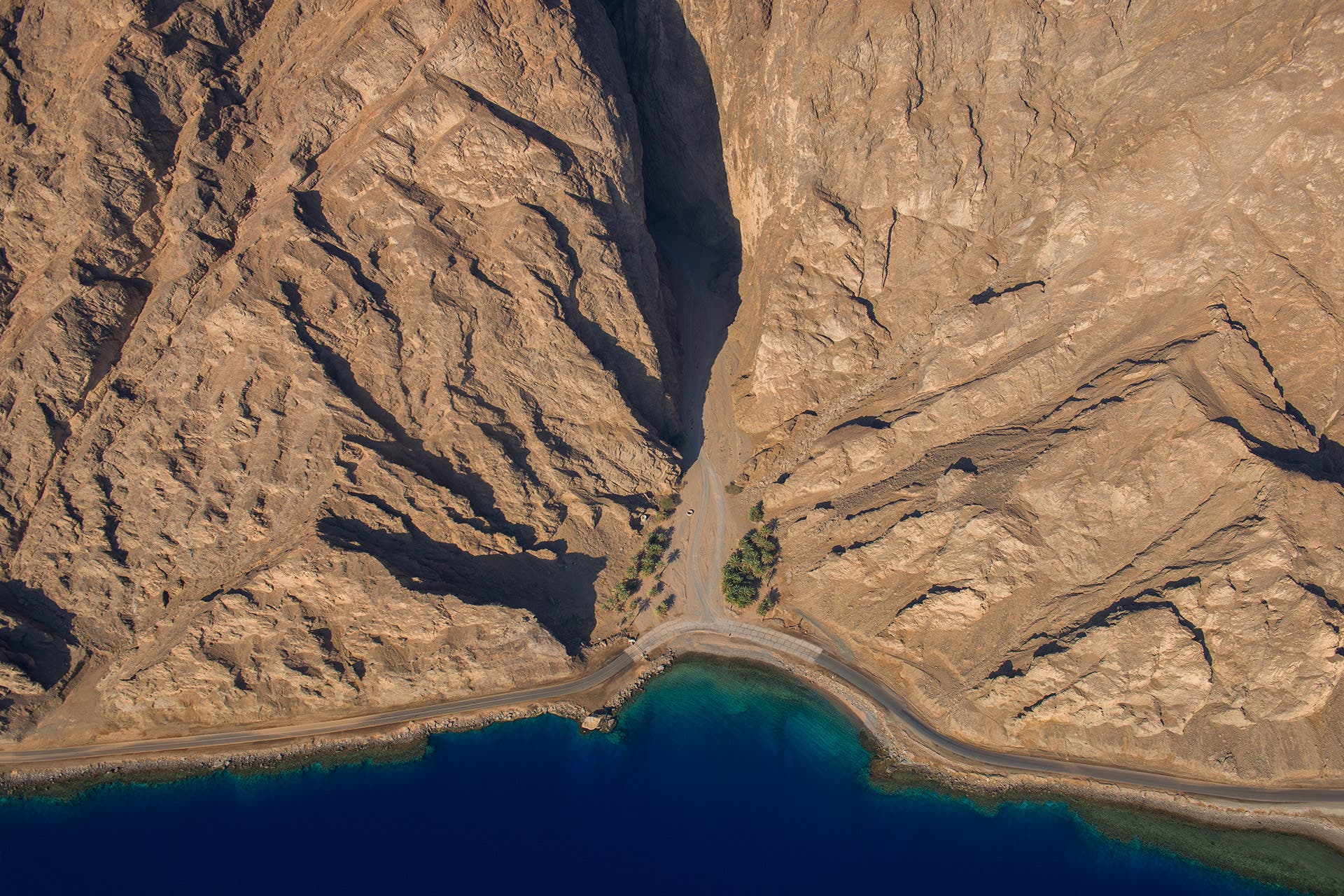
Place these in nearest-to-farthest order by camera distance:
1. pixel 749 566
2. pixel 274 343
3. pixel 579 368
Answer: pixel 274 343 → pixel 579 368 → pixel 749 566

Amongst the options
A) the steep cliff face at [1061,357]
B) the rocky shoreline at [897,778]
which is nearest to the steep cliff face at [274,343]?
the rocky shoreline at [897,778]

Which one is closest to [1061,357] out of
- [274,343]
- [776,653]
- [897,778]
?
[776,653]

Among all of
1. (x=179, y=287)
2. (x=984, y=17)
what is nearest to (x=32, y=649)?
(x=179, y=287)

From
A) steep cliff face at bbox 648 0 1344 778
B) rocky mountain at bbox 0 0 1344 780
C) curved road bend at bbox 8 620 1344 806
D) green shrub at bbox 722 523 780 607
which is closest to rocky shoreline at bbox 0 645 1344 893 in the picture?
curved road bend at bbox 8 620 1344 806

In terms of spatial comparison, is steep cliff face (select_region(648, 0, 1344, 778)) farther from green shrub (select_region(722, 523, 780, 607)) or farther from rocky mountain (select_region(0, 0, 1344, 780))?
green shrub (select_region(722, 523, 780, 607))

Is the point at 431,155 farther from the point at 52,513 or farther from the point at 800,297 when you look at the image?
the point at 52,513

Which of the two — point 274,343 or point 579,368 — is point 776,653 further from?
point 274,343
